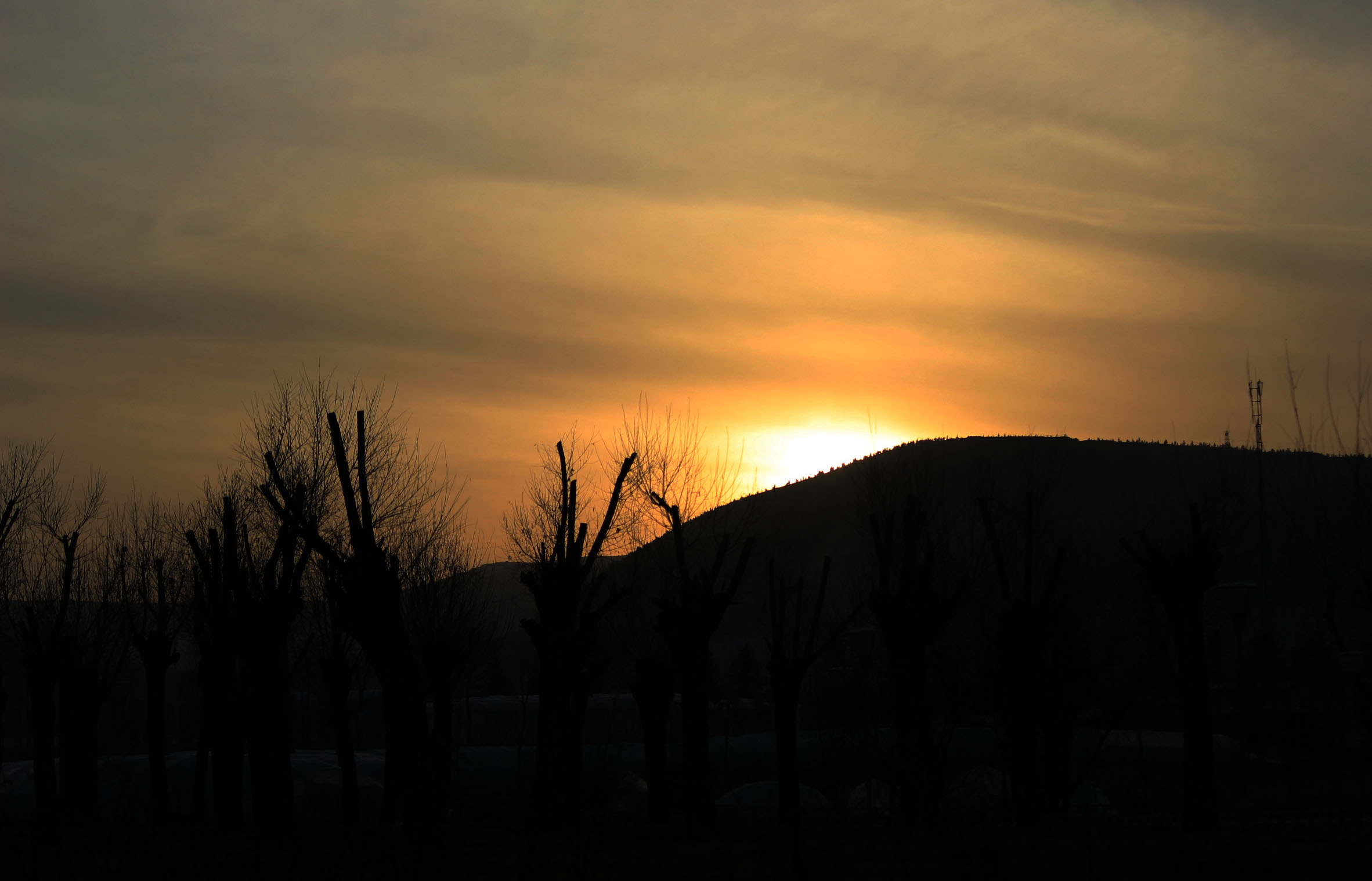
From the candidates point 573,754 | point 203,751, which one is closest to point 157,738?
point 203,751

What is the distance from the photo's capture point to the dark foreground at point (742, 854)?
12.0 metres

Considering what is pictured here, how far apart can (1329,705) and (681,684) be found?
3623cm

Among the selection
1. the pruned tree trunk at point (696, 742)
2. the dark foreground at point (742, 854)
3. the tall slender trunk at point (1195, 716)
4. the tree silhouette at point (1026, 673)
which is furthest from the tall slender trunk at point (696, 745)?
the tall slender trunk at point (1195, 716)

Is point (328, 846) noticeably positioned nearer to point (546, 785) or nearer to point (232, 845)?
point (232, 845)

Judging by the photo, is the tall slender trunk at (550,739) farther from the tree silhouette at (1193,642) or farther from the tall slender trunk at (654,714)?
the tree silhouette at (1193,642)

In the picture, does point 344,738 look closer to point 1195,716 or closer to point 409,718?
point 409,718

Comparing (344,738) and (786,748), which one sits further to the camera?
(344,738)

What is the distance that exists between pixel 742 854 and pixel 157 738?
12395mm

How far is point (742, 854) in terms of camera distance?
14391mm

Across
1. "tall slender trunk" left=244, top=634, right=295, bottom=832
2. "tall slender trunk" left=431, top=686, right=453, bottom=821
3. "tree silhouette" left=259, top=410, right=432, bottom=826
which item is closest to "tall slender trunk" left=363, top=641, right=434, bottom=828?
"tree silhouette" left=259, top=410, right=432, bottom=826

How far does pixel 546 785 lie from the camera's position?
1619 cm

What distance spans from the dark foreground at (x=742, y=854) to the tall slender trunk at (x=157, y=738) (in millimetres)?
3604

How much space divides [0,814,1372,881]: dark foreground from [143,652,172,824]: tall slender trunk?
360 centimetres

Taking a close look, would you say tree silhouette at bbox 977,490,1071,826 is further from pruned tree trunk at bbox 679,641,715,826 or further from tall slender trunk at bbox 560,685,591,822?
tall slender trunk at bbox 560,685,591,822
